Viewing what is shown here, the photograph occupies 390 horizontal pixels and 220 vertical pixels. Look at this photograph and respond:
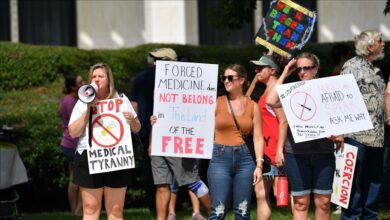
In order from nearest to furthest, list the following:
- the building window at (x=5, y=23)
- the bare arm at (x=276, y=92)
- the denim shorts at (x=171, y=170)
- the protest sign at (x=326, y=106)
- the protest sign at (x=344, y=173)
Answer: the protest sign at (x=326, y=106), the bare arm at (x=276, y=92), the protest sign at (x=344, y=173), the denim shorts at (x=171, y=170), the building window at (x=5, y=23)

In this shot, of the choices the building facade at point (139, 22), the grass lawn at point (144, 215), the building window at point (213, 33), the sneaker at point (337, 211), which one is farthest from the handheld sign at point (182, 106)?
the building window at point (213, 33)

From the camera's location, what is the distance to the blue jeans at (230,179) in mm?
10156

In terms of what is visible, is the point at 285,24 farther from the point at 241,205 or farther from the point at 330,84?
the point at 241,205

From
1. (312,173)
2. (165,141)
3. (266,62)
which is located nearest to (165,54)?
(165,141)

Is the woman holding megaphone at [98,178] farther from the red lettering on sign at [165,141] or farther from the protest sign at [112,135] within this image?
the red lettering on sign at [165,141]

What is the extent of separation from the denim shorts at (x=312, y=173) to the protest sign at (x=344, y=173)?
2.02ft

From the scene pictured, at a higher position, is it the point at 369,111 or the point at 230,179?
the point at 369,111

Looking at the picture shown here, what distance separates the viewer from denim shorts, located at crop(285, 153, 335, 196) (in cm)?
1021

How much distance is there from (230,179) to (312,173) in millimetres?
764

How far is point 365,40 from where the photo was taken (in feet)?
36.0

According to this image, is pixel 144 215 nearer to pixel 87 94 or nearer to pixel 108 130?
pixel 108 130

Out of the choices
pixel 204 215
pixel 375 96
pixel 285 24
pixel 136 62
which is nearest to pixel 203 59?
pixel 136 62

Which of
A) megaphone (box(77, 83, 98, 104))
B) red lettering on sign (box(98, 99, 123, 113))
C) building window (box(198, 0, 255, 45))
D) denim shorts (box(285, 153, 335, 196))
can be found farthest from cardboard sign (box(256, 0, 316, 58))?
building window (box(198, 0, 255, 45))

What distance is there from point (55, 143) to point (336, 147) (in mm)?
5375
